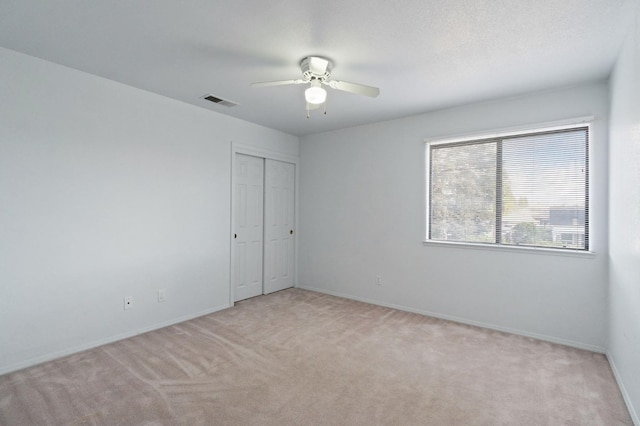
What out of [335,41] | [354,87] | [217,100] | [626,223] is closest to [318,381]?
[354,87]

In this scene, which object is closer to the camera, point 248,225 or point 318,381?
point 318,381

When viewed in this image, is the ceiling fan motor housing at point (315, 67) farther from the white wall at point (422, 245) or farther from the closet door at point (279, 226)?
the closet door at point (279, 226)

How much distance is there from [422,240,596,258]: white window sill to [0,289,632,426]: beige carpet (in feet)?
2.94

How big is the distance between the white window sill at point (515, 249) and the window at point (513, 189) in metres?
0.09

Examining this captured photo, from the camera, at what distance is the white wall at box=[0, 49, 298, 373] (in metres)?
2.47

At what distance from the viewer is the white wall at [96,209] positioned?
8.11ft

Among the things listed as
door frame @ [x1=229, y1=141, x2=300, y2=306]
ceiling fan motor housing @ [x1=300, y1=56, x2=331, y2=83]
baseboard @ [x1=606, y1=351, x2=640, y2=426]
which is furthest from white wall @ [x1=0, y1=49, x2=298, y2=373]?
baseboard @ [x1=606, y1=351, x2=640, y2=426]

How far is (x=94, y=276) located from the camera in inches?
114

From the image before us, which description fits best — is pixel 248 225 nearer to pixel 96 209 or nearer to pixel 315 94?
pixel 96 209

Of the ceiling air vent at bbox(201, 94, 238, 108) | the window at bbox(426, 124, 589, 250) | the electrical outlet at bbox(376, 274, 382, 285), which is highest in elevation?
the ceiling air vent at bbox(201, 94, 238, 108)

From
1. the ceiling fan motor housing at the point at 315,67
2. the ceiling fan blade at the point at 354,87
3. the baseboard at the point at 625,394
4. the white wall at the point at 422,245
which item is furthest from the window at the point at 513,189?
the ceiling fan motor housing at the point at 315,67

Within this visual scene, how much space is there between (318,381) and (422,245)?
7.32 ft

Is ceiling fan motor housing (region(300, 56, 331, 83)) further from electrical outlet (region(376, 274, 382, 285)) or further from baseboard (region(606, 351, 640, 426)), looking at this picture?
baseboard (region(606, 351, 640, 426))

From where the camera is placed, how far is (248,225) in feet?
14.7
